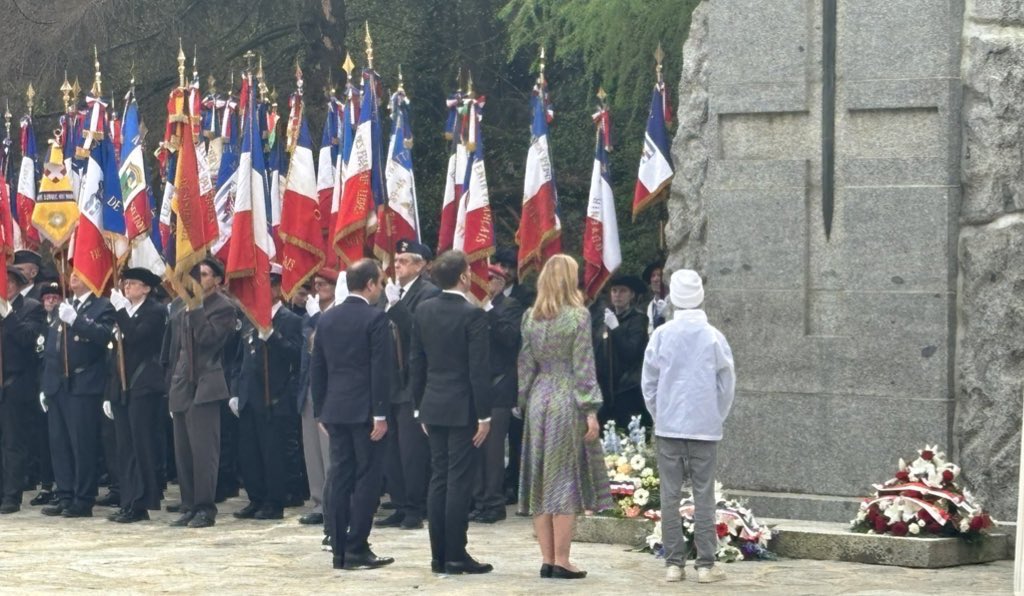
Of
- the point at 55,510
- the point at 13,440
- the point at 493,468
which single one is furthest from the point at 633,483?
the point at 13,440

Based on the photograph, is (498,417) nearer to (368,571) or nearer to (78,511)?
(368,571)

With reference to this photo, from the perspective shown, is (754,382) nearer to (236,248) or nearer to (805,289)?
(805,289)

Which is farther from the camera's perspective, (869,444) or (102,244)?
(102,244)

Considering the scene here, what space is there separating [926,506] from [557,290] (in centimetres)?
242

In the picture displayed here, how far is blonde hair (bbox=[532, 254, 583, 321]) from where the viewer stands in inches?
391

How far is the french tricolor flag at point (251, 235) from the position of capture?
14094mm

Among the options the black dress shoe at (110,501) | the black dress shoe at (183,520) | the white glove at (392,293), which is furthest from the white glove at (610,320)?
the black dress shoe at (110,501)

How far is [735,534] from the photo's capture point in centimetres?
1068

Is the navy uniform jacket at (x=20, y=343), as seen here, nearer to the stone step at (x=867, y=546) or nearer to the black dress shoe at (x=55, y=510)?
the black dress shoe at (x=55, y=510)

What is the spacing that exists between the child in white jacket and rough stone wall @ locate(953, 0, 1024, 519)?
6.05ft

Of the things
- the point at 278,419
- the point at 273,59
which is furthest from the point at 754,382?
the point at 273,59

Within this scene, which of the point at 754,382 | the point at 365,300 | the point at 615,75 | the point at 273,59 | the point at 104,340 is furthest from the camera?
the point at 273,59

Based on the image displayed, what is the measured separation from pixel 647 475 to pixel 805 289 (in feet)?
5.00

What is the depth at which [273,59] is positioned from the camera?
2266cm
